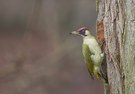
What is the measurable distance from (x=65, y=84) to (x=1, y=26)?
610 centimetres

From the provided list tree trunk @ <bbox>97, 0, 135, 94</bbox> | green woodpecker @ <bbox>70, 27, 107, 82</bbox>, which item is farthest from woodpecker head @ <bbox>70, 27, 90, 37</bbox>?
tree trunk @ <bbox>97, 0, 135, 94</bbox>

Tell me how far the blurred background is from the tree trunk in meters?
4.00

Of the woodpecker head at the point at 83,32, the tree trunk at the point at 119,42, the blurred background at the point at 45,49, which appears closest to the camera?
the tree trunk at the point at 119,42

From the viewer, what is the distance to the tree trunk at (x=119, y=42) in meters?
3.93

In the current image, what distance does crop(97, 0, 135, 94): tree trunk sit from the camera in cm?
393

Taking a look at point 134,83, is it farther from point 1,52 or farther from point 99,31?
point 1,52

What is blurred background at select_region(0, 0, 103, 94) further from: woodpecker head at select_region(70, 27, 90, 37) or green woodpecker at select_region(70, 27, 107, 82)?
green woodpecker at select_region(70, 27, 107, 82)

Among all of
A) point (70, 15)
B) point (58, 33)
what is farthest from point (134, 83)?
point (70, 15)

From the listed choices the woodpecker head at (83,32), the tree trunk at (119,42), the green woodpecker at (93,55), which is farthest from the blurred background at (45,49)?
the tree trunk at (119,42)

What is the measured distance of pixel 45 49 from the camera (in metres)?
15.7

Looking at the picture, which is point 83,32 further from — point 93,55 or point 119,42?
point 119,42

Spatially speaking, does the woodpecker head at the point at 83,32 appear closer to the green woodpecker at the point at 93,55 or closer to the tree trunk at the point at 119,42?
the green woodpecker at the point at 93,55

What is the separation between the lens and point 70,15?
1582 cm

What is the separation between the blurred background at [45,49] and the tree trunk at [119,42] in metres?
4.00
